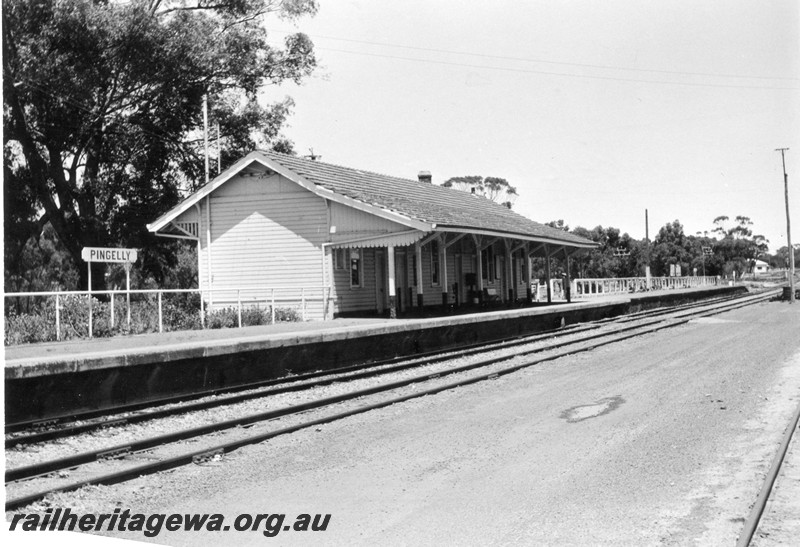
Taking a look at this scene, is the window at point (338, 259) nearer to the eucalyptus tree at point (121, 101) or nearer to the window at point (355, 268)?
the window at point (355, 268)

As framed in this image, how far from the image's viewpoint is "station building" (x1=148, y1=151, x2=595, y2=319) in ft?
72.2

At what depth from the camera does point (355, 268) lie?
946 inches

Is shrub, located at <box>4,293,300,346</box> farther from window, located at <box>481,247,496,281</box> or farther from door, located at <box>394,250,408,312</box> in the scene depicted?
window, located at <box>481,247,496,281</box>

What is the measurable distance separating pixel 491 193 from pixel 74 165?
2089 inches

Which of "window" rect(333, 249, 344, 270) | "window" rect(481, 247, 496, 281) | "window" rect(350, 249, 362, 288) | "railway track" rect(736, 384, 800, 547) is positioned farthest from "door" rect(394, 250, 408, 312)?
"railway track" rect(736, 384, 800, 547)

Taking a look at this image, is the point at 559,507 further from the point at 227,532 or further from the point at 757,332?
the point at 757,332

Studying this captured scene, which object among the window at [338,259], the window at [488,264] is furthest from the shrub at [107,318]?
the window at [488,264]

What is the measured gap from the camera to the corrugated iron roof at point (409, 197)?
22.4 meters

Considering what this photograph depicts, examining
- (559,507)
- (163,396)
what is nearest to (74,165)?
(163,396)

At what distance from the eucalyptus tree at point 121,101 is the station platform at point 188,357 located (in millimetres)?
11580

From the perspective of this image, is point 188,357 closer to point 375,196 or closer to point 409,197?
point 375,196

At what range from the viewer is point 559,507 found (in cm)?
549

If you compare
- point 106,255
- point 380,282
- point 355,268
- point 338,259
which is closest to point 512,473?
point 106,255

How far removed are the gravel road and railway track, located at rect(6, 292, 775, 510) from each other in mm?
208
